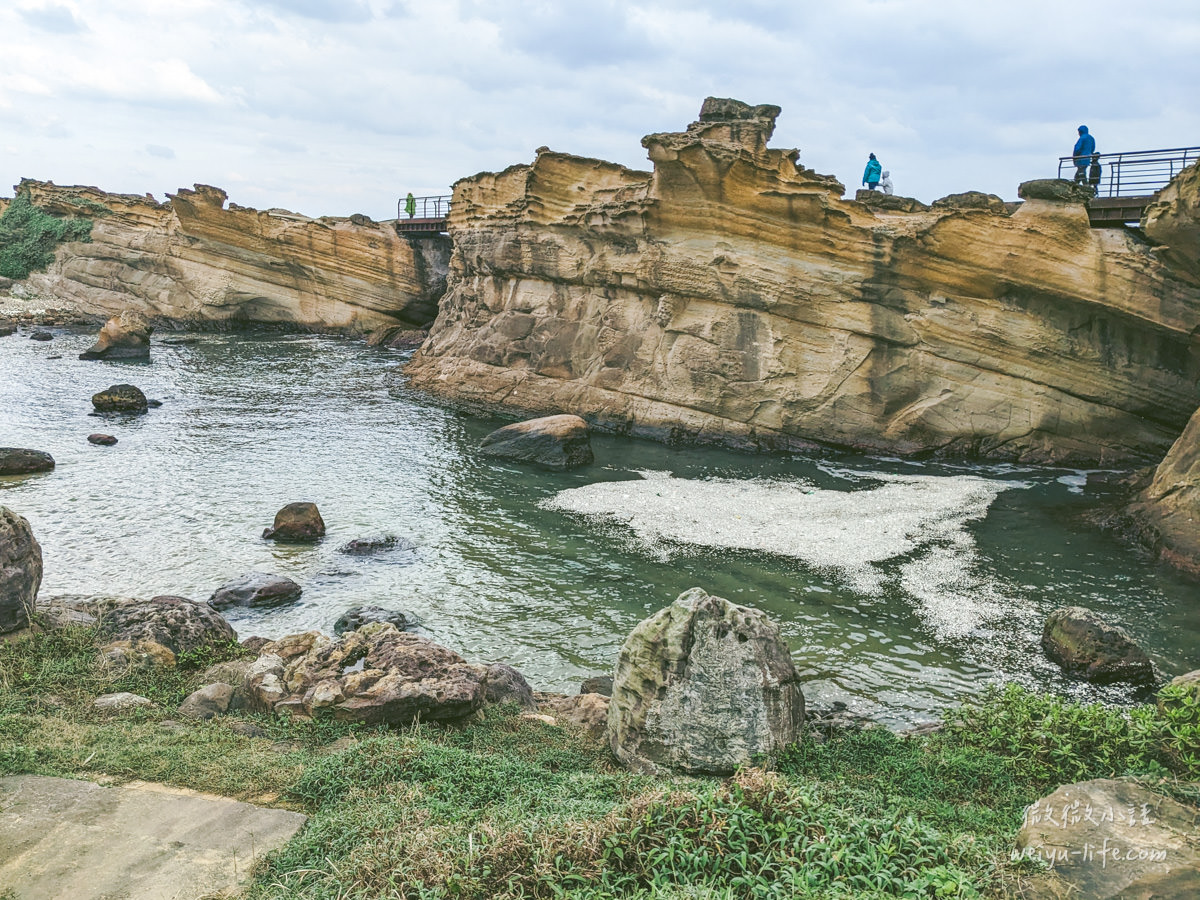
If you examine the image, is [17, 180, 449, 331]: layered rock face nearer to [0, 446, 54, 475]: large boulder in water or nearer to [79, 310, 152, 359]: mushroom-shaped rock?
[79, 310, 152, 359]: mushroom-shaped rock

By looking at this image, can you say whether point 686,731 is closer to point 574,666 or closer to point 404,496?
point 574,666

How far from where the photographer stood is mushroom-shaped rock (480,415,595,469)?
24797 millimetres

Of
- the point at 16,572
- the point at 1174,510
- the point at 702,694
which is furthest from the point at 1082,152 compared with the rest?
the point at 16,572

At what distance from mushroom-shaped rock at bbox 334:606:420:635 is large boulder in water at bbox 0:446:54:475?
13331mm

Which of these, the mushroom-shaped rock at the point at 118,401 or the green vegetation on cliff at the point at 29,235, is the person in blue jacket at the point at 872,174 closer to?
the mushroom-shaped rock at the point at 118,401

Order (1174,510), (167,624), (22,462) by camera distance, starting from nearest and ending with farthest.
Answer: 1. (167,624)
2. (1174,510)
3. (22,462)

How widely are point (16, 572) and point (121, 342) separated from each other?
3556cm

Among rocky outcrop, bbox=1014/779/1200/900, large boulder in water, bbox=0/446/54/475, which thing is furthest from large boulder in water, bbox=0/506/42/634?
large boulder in water, bbox=0/446/54/475

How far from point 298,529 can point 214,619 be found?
6.11 metres

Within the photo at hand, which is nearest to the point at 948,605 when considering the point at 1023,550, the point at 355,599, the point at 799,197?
the point at 1023,550

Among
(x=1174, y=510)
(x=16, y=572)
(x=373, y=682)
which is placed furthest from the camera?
(x=1174, y=510)

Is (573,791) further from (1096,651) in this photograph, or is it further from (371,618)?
(1096,651)

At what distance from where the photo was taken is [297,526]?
18344 mm

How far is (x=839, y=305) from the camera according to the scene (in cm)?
2570
